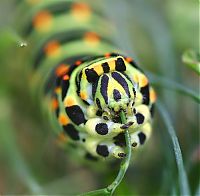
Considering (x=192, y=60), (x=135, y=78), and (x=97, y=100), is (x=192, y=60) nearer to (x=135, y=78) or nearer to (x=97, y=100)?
(x=135, y=78)

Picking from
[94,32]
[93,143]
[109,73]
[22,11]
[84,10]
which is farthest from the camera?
[22,11]

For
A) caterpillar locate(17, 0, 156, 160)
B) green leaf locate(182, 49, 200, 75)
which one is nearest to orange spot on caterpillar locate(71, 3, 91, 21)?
caterpillar locate(17, 0, 156, 160)

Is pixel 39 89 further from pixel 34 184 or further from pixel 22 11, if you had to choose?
pixel 22 11

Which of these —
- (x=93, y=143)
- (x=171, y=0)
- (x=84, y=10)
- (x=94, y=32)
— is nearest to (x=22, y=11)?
(x=84, y=10)

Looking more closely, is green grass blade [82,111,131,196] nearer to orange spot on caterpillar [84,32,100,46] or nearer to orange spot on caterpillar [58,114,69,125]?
orange spot on caterpillar [58,114,69,125]

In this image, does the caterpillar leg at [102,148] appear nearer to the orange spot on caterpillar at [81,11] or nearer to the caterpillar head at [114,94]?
the caterpillar head at [114,94]

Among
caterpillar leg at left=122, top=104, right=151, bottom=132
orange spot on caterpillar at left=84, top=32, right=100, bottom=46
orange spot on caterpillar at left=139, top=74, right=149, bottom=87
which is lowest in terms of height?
caterpillar leg at left=122, top=104, right=151, bottom=132
